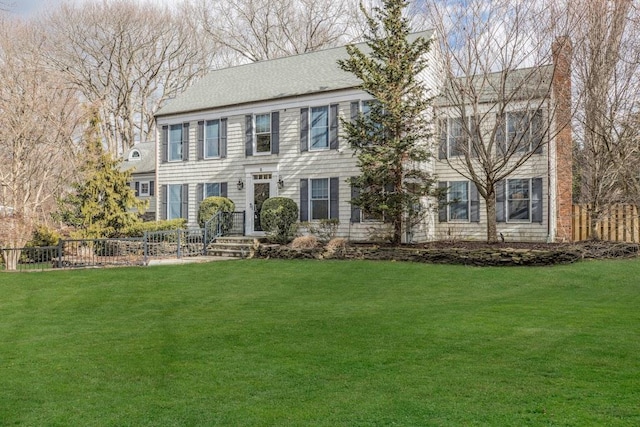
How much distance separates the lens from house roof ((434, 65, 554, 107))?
45.6 ft

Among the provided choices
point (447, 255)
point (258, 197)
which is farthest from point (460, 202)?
point (258, 197)

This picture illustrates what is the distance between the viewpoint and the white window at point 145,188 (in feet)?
99.6

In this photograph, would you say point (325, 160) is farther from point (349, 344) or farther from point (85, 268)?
point (349, 344)

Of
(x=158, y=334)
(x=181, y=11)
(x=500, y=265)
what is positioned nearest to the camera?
(x=158, y=334)

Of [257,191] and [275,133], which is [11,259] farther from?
[275,133]

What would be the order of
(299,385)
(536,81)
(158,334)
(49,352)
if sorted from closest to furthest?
(299,385) → (49,352) → (158,334) → (536,81)

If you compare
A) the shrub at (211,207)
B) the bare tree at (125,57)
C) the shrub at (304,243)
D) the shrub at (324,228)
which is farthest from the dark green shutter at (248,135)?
the bare tree at (125,57)

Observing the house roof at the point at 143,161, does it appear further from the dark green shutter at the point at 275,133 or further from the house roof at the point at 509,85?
the house roof at the point at 509,85

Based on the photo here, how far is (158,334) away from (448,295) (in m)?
5.31

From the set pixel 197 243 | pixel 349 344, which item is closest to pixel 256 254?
pixel 197 243

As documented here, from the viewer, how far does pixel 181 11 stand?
36.4 meters

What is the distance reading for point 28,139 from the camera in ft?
59.1

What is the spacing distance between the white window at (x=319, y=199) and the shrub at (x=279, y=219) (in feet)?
3.07

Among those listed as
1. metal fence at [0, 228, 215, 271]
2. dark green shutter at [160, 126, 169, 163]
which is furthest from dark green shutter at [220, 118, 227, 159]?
metal fence at [0, 228, 215, 271]
